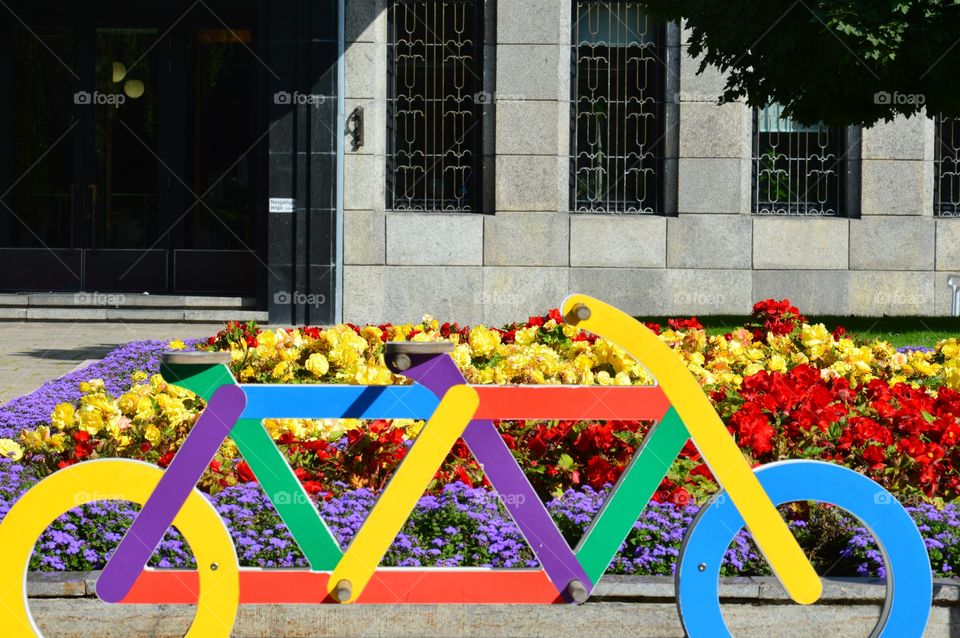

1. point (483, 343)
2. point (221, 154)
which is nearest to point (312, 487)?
point (483, 343)

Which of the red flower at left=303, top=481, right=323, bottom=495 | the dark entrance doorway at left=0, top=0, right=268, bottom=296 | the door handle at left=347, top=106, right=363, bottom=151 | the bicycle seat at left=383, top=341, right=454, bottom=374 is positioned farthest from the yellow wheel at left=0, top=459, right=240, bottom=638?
the dark entrance doorway at left=0, top=0, right=268, bottom=296

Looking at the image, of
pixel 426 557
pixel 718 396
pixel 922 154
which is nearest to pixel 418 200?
pixel 922 154

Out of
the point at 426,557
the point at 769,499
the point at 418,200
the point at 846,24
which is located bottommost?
the point at 426,557

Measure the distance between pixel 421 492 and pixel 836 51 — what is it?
8.67 meters

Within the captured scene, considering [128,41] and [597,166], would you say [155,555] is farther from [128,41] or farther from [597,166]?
[128,41]

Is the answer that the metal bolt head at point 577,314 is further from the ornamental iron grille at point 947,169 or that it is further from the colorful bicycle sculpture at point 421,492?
the ornamental iron grille at point 947,169

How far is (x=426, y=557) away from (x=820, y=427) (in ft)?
6.48

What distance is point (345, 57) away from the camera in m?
15.6

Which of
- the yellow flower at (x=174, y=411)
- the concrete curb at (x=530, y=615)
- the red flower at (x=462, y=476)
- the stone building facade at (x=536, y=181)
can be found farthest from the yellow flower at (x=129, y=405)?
the stone building facade at (x=536, y=181)

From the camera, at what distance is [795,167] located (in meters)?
16.2

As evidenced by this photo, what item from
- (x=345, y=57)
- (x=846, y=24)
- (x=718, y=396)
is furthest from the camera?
(x=345, y=57)

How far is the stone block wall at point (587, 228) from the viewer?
51.5ft

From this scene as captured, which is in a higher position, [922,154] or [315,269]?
[922,154]

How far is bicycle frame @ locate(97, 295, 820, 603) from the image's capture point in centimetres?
370
